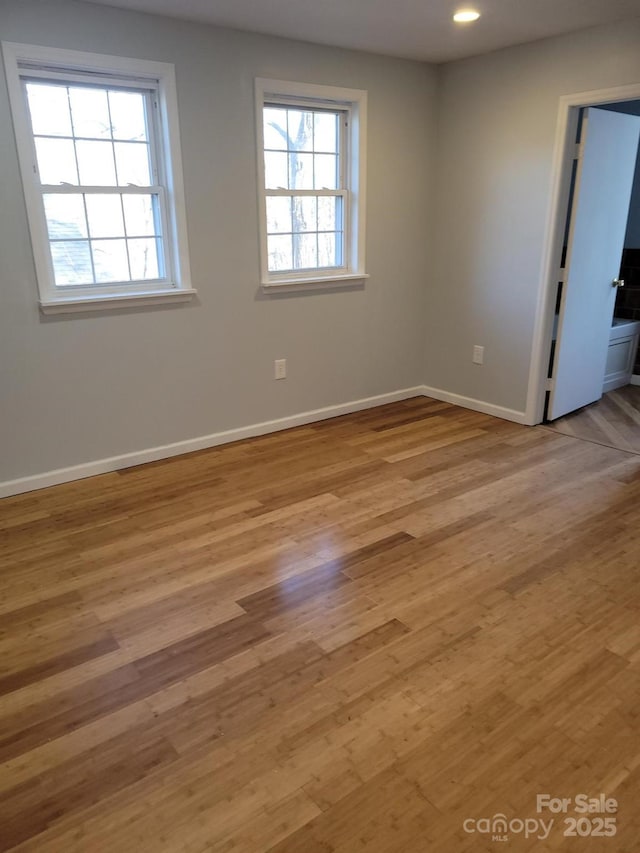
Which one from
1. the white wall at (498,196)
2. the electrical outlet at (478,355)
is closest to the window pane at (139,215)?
the white wall at (498,196)

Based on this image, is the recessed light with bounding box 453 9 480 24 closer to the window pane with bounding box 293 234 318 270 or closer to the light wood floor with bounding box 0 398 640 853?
the window pane with bounding box 293 234 318 270

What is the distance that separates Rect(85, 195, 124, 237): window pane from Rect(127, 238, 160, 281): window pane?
11 cm

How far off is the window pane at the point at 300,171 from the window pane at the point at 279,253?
336 millimetres

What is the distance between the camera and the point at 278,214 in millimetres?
3926

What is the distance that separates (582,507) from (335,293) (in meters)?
2.13

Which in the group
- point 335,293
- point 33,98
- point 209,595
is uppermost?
point 33,98

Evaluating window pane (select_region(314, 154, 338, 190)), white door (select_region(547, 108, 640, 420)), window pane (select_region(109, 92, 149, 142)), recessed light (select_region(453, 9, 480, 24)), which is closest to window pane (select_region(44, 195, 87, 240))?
window pane (select_region(109, 92, 149, 142))

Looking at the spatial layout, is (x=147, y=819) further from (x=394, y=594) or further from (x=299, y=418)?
(x=299, y=418)

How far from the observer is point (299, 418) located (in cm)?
433

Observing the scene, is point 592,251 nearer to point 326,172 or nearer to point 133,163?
point 326,172

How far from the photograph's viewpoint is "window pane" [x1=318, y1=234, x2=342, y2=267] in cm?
423

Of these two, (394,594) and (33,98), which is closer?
(394,594)

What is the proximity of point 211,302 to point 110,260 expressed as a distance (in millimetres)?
616

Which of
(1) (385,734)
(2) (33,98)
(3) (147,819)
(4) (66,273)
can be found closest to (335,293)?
(4) (66,273)
